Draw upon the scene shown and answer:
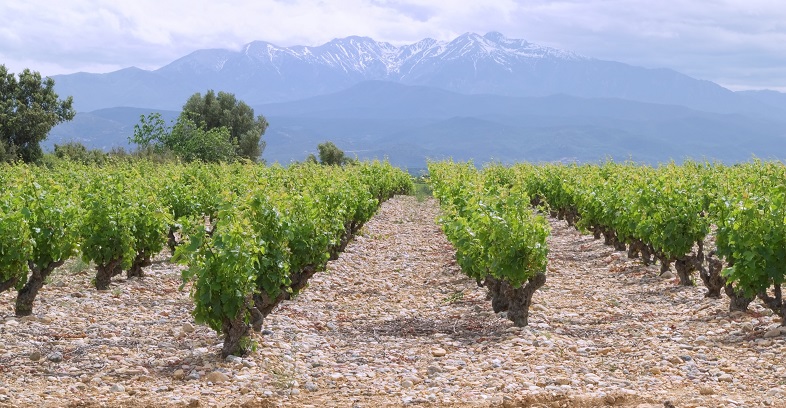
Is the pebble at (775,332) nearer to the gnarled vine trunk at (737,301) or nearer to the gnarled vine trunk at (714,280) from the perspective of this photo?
the gnarled vine trunk at (737,301)

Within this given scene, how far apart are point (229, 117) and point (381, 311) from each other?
68.5 metres

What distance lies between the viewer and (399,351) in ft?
35.6

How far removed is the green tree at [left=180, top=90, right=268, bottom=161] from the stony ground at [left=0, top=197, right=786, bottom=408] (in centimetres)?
6282

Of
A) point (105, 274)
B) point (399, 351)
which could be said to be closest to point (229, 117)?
point (105, 274)

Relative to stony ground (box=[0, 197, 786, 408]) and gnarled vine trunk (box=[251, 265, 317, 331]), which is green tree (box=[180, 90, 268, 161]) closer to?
stony ground (box=[0, 197, 786, 408])

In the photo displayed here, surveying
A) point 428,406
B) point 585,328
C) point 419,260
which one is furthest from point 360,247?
point 428,406

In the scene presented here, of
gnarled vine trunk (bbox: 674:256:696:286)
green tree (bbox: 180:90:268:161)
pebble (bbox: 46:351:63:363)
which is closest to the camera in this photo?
pebble (bbox: 46:351:63:363)

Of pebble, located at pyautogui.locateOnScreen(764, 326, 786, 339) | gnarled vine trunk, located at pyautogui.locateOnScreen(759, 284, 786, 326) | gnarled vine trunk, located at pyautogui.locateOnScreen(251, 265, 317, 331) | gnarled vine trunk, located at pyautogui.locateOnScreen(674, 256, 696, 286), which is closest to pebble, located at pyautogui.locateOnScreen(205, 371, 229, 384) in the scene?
gnarled vine trunk, located at pyautogui.locateOnScreen(251, 265, 317, 331)

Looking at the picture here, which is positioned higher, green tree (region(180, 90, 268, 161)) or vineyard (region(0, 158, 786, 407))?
green tree (region(180, 90, 268, 161))

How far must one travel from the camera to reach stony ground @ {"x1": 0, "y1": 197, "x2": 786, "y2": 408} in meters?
8.55

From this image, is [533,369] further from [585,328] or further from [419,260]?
[419,260]

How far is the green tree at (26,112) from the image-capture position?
49125mm

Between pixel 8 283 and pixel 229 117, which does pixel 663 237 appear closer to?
pixel 8 283

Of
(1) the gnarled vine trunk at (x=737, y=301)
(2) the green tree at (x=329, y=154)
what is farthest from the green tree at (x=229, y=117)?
(1) the gnarled vine trunk at (x=737, y=301)
